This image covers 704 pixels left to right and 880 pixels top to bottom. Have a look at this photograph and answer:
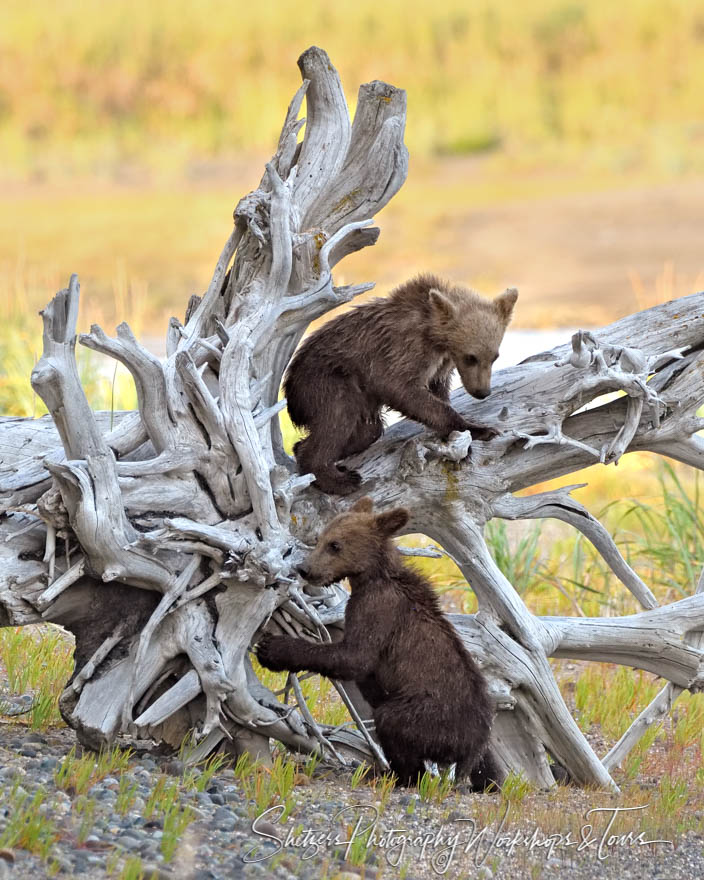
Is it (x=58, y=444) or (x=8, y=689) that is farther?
(x=8, y=689)

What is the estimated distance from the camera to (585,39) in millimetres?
37062

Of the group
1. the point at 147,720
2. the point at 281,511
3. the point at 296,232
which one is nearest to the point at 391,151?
the point at 296,232

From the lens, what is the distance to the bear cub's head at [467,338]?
16.9ft

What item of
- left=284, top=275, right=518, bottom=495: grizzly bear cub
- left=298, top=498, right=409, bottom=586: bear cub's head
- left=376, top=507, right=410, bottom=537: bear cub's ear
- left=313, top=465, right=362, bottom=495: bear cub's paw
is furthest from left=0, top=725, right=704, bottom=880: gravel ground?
left=284, top=275, right=518, bottom=495: grizzly bear cub

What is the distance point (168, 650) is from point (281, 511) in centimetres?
71

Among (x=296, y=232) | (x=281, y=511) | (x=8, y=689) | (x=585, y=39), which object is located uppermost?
(x=585, y=39)

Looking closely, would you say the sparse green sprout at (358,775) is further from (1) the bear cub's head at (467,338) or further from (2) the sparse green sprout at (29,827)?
(1) the bear cub's head at (467,338)

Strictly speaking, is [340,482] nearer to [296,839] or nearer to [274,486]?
[274,486]

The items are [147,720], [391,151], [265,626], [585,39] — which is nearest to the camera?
[147,720]

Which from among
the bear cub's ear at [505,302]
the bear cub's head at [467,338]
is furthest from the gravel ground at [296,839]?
the bear cub's ear at [505,302]

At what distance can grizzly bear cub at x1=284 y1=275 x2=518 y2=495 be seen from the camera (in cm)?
511

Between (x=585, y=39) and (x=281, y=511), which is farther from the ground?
(x=585, y=39)

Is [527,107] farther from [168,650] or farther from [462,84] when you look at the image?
[168,650]

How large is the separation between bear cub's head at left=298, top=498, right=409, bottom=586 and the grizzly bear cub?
33 centimetres
